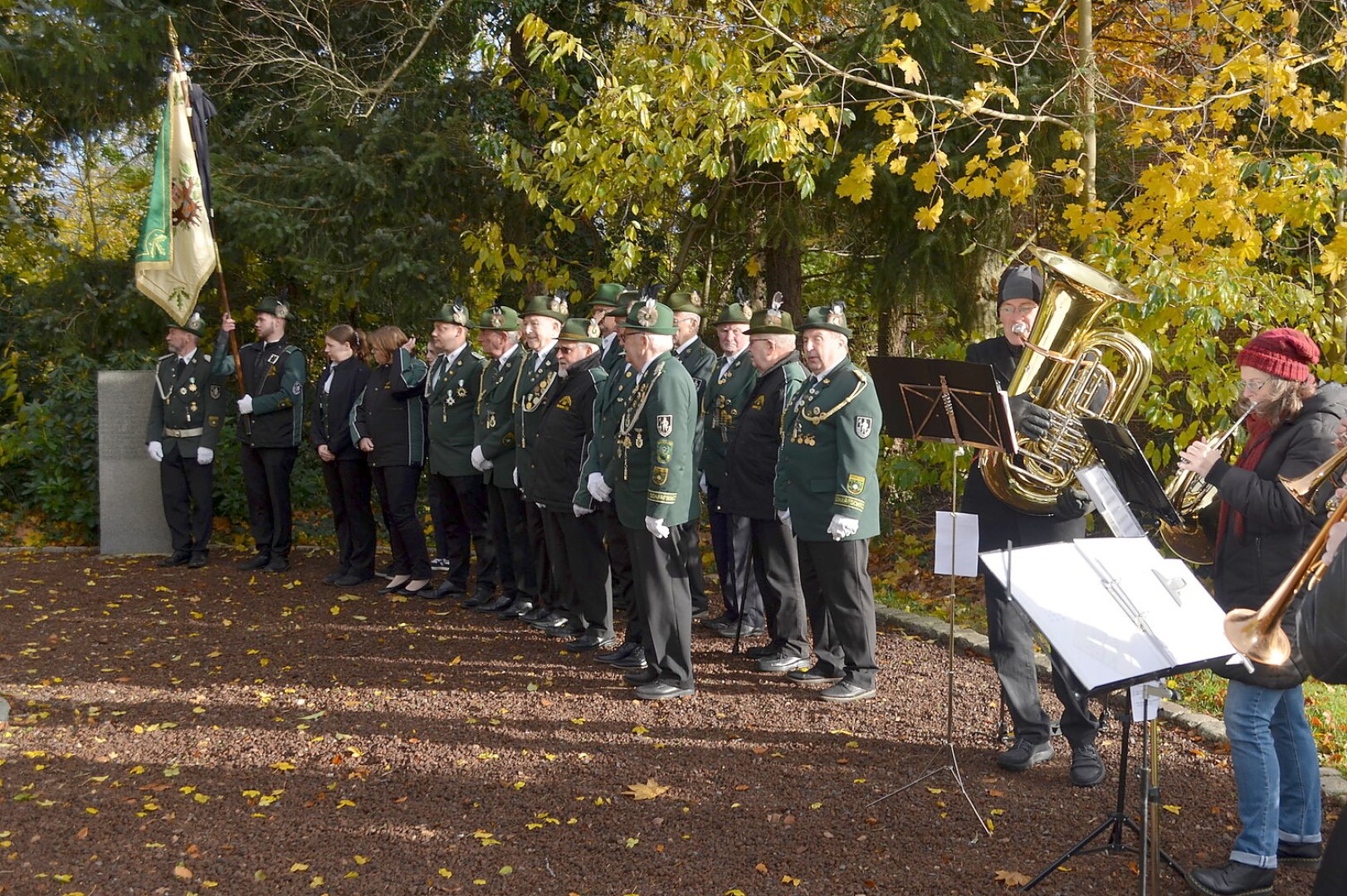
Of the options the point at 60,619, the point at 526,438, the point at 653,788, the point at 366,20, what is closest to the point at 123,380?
the point at 60,619

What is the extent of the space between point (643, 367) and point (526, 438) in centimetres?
170

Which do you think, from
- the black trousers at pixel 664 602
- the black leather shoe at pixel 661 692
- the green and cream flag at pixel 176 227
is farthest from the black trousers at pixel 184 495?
the black leather shoe at pixel 661 692

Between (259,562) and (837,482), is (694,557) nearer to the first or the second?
(837,482)

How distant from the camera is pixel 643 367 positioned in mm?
6234

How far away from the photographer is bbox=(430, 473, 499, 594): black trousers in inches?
338

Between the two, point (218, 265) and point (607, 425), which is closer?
point (607, 425)

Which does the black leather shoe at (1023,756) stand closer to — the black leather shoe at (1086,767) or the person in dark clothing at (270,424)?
the black leather shoe at (1086,767)

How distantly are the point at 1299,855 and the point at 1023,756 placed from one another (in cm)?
115

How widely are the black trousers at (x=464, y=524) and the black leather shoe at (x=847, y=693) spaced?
10.6ft

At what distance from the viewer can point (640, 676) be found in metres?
6.46

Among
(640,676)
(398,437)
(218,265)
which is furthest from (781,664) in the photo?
(218,265)

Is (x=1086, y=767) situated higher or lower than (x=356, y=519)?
lower

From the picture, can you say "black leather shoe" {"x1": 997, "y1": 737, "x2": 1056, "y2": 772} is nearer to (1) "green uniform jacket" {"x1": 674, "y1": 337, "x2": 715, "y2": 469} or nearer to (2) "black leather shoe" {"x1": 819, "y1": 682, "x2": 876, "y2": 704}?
(2) "black leather shoe" {"x1": 819, "y1": 682, "x2": 876, "y2": 704}

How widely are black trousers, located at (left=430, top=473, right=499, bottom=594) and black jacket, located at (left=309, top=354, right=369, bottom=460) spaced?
2.57 ft
